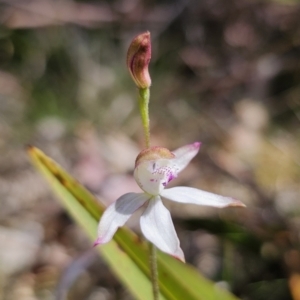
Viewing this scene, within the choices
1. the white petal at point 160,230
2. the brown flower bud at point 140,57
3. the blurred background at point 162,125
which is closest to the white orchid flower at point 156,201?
the white petal at point 160,230

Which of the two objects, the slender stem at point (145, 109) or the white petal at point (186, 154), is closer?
the slender stem at point (145, 109)

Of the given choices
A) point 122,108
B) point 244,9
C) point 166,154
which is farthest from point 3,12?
point 166,154

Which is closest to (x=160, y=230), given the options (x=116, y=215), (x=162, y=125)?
(x=116, y=215)

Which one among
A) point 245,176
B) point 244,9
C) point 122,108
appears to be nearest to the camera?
point 245,176

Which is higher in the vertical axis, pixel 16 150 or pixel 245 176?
pixel 16 150

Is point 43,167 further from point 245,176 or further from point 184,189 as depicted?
point 245,176

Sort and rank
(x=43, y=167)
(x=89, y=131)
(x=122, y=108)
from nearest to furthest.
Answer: (x=43, y=167), (x=89, y=131), (x=122, y=108)

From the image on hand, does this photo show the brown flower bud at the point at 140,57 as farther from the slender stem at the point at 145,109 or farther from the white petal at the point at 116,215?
the white petal at the point at 116,215
